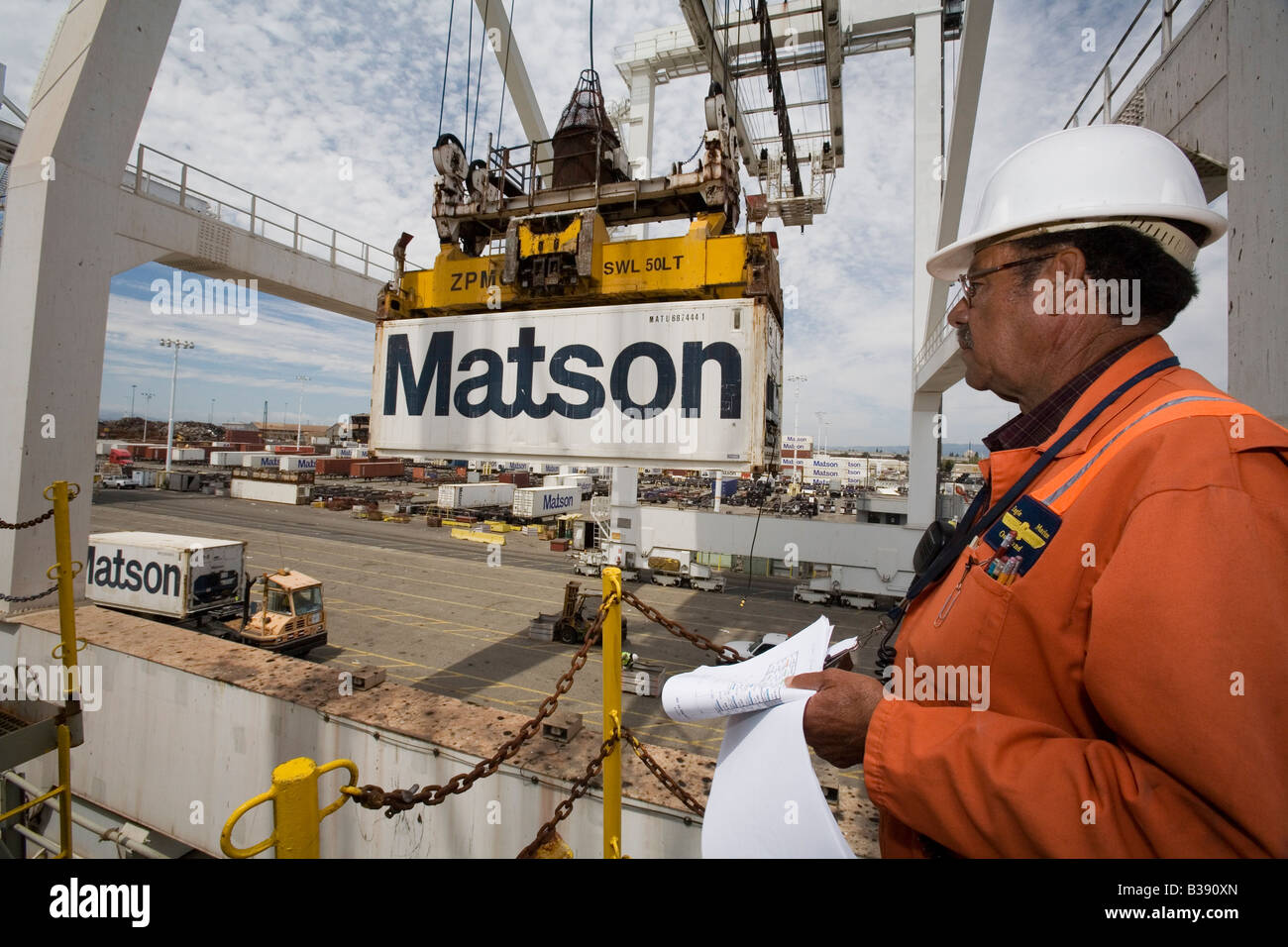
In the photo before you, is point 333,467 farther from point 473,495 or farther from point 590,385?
point 590,385

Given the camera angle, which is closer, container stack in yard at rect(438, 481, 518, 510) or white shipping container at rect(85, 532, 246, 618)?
white shipping container at rect(85, 532, 246, 618)

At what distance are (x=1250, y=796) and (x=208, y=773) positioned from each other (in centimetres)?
587

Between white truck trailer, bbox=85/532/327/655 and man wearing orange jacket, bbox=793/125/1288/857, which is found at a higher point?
man wearing orange jacket, bbox=793/125/1288/857

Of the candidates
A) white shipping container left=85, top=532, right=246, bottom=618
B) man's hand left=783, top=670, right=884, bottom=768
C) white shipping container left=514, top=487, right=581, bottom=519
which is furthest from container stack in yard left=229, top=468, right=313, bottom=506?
man's hand left=783, top=670, right=884, bottom=768

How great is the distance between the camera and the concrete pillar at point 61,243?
5273mm

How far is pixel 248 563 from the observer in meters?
22.4

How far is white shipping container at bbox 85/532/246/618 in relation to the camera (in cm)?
1374

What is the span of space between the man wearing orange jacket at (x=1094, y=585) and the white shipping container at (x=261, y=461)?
62002mm

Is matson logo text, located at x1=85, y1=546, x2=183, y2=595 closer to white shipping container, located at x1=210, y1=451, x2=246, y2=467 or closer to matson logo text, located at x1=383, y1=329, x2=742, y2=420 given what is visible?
matson logo text, located at x1=383, y1=329, x2=742, y2=420

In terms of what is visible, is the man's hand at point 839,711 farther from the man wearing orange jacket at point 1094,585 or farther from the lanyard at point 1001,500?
the lanyard at point 1001,500

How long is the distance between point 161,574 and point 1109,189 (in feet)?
61.5

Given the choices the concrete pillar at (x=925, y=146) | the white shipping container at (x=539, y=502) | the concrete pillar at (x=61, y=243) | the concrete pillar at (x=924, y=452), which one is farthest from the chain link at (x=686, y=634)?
the white shipping container at (x=539, y=502)

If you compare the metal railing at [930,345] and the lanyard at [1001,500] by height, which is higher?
the metal railing at [930,345]

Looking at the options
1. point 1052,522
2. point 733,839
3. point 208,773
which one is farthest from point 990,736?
point 208,773
